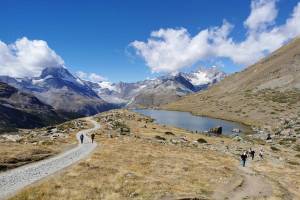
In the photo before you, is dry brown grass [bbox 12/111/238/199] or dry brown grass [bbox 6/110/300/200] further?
dry brown grass [bbox 6/110/300/200]

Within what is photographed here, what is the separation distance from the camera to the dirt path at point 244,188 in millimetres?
36594

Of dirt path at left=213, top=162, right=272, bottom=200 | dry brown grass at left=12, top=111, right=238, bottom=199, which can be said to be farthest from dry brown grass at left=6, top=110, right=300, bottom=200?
dirt path at left=213, top=162, right=272, bottom=200

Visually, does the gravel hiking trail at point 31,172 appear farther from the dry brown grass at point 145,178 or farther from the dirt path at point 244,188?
the dirt path at point 244,188

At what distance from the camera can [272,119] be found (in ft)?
616

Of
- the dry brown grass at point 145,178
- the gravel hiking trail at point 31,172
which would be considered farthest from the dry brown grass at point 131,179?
the gravel hiking trail at point 31,172

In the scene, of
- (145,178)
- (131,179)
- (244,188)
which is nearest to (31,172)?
(131,179)

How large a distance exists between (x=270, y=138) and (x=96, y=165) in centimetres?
9195

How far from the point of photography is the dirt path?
36.6 meters

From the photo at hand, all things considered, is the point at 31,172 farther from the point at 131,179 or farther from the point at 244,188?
the point at 244,188

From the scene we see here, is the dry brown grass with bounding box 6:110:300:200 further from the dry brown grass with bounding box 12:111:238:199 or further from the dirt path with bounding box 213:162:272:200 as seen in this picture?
the dirt path with bounding box 213:162:272:200

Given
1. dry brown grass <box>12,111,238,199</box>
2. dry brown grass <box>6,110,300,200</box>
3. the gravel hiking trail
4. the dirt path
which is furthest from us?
the dirt path

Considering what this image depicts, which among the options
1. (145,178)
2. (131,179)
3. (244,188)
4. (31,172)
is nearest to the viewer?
(31,172)

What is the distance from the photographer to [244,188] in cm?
4094

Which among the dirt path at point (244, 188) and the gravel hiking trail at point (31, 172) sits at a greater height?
the gravel hiking trail at point (31, 172)
